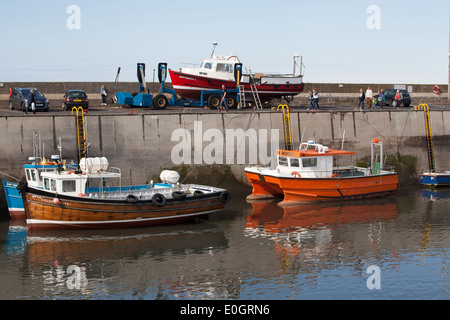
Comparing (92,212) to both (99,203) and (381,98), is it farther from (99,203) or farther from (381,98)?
(381,98)

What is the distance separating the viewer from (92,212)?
19438 mm

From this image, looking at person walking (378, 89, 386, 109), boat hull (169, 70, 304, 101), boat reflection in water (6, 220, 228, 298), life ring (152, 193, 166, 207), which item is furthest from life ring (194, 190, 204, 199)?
person walking (378, 89, 386, 109)

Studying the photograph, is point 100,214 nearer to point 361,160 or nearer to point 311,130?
point 311,130

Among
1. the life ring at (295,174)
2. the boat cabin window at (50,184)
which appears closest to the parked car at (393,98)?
the life ring at (295,174)

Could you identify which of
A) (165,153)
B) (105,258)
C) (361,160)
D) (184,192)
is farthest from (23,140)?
(361,160)

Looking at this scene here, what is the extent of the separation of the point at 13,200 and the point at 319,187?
1320 centimetres

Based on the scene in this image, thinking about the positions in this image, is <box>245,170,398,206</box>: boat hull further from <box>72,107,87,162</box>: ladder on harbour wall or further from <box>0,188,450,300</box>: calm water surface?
<box>72,107,87,162</box>: ladder on harbour wall

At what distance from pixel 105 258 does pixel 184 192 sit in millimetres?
5200

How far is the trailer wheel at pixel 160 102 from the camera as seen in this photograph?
29469mm

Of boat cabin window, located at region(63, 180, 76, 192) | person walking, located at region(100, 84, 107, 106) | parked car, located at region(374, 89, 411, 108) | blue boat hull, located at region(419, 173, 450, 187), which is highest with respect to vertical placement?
person walking, located at region(100, 84, 107, 106)

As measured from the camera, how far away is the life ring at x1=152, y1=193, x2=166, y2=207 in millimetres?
19984

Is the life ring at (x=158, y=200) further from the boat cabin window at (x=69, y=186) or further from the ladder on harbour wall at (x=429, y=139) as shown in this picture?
the ladder on harbour wall at (x=429, y=139)

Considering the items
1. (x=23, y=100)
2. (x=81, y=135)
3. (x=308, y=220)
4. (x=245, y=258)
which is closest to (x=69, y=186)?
(x=81, y=135)

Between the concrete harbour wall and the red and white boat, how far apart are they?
444 cm
